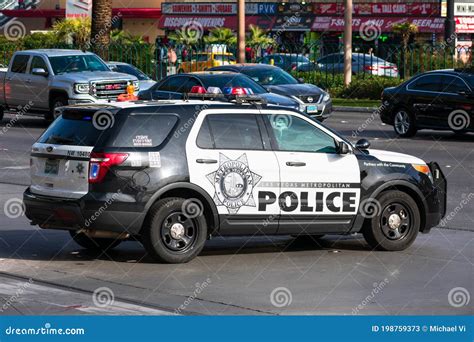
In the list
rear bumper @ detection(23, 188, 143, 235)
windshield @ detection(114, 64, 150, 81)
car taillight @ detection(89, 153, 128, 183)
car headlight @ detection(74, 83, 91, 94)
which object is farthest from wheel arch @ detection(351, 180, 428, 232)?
windshield @ detection(114, 64, 150, 81)

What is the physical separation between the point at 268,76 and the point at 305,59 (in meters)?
17.9

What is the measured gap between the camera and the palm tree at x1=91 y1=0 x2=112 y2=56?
121 ft

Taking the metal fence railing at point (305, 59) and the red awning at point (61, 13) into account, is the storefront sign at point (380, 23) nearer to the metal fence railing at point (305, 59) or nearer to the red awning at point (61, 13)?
the metal fence railing at point (305, 59)

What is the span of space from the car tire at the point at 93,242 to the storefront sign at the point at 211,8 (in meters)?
56.4

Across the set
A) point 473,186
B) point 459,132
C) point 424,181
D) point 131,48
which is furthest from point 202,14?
point 424,181

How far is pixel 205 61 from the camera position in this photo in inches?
1871

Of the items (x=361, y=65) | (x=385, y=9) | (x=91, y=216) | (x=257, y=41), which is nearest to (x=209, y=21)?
(x=385, y=9)

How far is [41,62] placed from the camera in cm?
3045

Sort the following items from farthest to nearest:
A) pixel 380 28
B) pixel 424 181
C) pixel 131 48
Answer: pixel 380 28
pixel 131 48
pixel 424 181

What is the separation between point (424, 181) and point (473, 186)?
5.24 metres

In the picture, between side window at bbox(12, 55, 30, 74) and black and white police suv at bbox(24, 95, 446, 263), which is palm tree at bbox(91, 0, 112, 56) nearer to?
side window at bbox(12, 55, 30, 74)

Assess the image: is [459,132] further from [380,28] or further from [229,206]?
[380,28]

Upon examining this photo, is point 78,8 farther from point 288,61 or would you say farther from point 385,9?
point 385,9

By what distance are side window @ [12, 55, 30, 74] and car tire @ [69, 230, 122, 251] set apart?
62.2 feet
